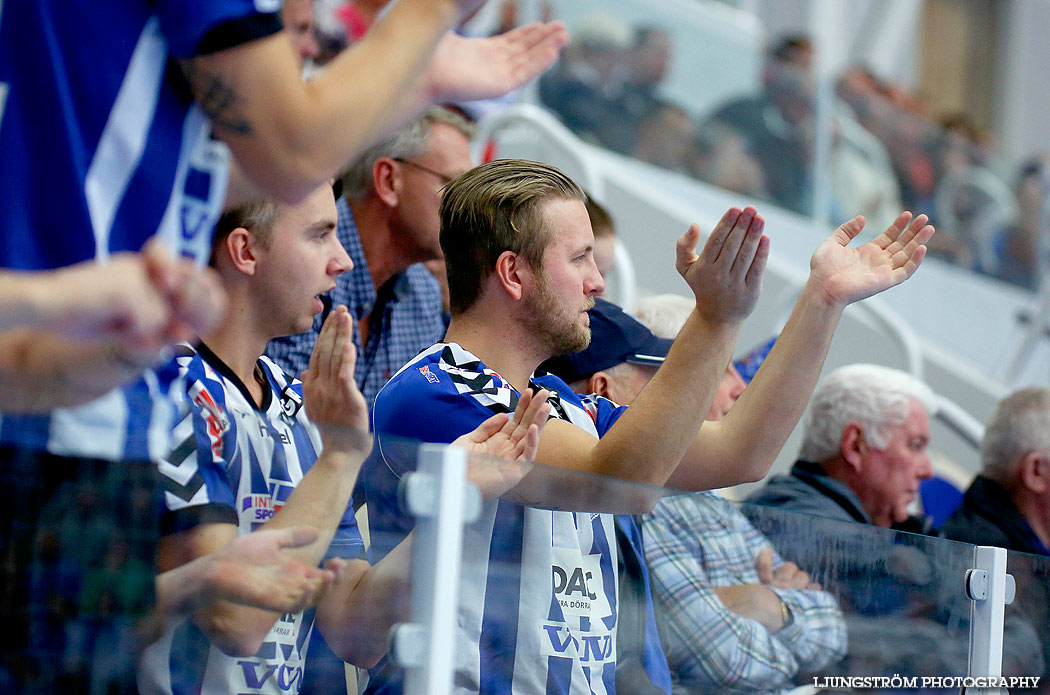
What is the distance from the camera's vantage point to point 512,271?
201 centimetres

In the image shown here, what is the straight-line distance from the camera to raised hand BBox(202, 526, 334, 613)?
1195 mm

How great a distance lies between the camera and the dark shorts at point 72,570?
108 cm

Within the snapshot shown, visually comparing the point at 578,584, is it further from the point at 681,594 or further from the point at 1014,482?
the point at 1014,482

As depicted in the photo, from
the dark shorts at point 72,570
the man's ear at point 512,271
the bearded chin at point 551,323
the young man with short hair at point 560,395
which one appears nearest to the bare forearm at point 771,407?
the young man with short hair at point 560,395

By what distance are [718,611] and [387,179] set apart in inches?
57.8

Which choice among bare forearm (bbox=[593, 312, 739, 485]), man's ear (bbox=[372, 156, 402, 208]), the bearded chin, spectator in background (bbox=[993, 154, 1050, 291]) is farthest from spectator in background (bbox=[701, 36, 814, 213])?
bare forearm (bbox=[593, 312, 739, 485])

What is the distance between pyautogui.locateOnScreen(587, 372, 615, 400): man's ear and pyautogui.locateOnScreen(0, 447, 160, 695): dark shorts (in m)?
1.47

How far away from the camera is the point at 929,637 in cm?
193

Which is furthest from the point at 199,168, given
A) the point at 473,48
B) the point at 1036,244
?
the point at 1036,244

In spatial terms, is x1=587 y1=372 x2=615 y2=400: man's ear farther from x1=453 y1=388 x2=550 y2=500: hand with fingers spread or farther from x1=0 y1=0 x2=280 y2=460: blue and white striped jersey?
x1=0 y1=0 x2=280 y2=460: blue and white striped jersey

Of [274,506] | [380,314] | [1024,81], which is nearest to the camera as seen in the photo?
[274,506]

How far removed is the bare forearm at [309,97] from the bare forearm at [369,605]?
40 centimetres

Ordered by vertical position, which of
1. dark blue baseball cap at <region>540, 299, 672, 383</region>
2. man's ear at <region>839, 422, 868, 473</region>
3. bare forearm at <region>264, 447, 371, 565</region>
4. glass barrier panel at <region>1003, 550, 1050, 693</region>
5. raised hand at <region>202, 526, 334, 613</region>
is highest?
bare forearm at <region>264, 447, 371, 565</region>

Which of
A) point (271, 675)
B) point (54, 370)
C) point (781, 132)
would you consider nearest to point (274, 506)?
point (271, 675)
